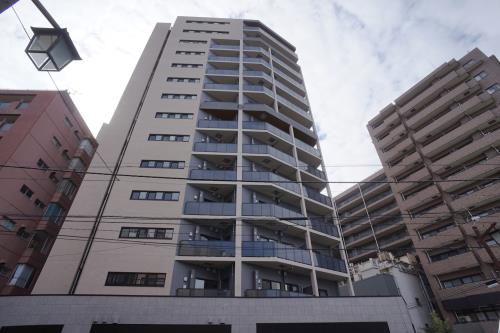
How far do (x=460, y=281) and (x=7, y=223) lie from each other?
157 feet

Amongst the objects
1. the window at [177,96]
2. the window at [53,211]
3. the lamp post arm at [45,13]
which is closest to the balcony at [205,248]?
the window at [177,96]

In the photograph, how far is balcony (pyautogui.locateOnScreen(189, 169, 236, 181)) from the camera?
24734mm

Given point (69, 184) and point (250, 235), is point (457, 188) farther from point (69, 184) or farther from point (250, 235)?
point (69, 184)

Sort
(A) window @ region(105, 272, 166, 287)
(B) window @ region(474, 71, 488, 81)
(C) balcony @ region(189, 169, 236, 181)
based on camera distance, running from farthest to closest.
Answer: (B) window @ region(474, 71, 488, 81) → (C) balcony @ region(189, 169, 236, 181) → (A) window @ region(105, 272, 166, 287)

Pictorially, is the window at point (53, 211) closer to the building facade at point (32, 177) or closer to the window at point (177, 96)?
the building facade at point (32, 177)

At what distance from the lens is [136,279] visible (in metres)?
18.9

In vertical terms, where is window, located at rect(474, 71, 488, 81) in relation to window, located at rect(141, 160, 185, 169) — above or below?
above

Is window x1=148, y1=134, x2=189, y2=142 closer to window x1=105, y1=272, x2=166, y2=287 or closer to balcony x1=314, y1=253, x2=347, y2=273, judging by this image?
window x1=105, y1=272, x2=166, y2=287

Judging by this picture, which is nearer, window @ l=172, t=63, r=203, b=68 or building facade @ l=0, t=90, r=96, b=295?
building facade @ l=0, t=90, r=96, b=295

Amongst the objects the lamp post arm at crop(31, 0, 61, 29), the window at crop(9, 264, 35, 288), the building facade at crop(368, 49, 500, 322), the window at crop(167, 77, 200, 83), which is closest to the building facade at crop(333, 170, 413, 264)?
the building facade at crop(368, 49, 500, 322)

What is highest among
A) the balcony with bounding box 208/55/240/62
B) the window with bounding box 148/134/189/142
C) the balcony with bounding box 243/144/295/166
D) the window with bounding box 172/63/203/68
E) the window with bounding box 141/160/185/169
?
the balcony with bounding box 208/55/240/62

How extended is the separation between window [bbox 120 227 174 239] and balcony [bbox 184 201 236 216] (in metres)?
2.12

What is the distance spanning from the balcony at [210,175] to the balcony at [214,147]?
8.68ft

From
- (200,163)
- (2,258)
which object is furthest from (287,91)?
(2,258)
